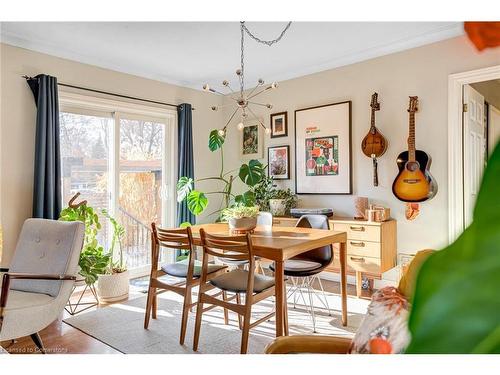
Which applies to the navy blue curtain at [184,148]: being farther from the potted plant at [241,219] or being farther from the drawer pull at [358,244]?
the drawer pull at [358,244]

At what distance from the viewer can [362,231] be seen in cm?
337

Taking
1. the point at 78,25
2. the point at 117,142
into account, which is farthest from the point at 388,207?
the point at 78,25

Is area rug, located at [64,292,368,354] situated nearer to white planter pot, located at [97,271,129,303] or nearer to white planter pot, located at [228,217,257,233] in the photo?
white planter pot, located at [97,271,129,303]

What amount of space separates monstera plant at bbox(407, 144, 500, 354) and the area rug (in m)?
2.27

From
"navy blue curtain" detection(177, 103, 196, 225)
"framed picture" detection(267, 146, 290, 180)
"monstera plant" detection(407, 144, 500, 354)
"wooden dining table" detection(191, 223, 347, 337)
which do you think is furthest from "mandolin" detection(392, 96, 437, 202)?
"monstera plant" detection(407, 144, 500, 354)

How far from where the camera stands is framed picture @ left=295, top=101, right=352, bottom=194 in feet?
12.7

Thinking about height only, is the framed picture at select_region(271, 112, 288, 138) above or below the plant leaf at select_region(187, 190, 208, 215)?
above

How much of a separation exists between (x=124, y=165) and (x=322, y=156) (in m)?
2.26

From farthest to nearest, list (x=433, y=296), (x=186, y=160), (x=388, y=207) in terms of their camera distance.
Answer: (x=186, y=160)
(x=388, y=207)
(x=433, y=296)

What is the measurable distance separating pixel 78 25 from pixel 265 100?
232 centimetres

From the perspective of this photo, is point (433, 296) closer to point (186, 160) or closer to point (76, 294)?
point (76, 294)

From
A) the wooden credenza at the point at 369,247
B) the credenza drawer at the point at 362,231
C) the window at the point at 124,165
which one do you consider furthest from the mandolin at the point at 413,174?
the window at the point at 124,165

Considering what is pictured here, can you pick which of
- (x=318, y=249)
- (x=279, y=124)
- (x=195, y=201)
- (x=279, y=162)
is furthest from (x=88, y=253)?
(x=279, y=124)

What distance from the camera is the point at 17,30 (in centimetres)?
309
